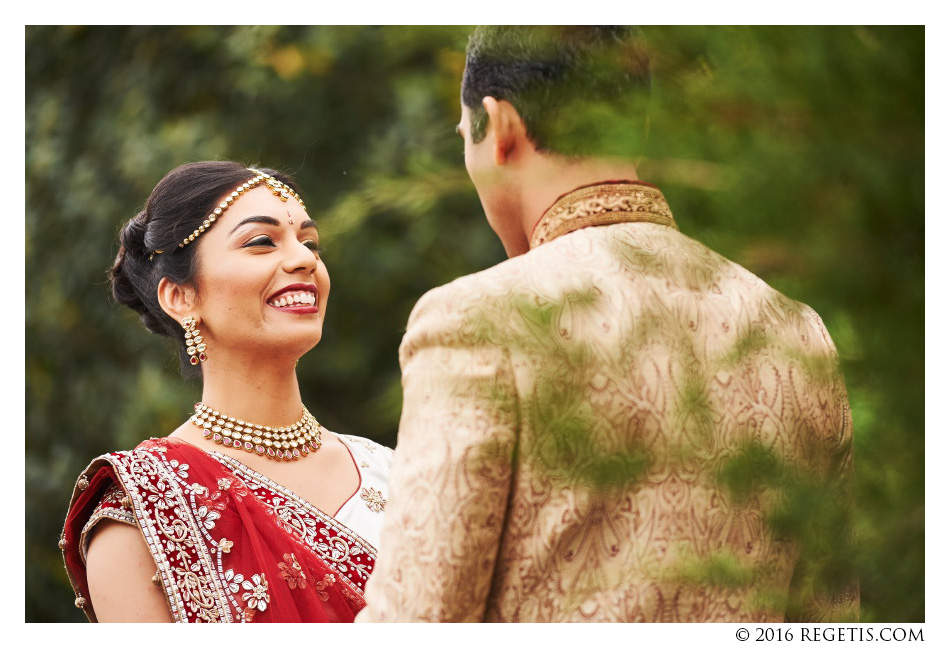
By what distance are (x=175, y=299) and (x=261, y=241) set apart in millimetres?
183

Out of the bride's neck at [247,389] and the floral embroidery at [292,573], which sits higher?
the bride's neck at [247,389]

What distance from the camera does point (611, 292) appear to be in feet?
3.63

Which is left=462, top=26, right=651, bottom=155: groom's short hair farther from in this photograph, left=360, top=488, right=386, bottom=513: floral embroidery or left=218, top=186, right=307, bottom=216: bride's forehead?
left=360, top=488, right=386, bottom=513: floral embroidery

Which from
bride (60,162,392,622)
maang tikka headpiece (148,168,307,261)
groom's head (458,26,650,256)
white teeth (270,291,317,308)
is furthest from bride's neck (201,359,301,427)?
groom's head (458,26,650,256)

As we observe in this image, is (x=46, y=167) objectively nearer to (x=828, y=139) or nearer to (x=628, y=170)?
(x=628, y=170)

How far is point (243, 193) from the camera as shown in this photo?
184cm

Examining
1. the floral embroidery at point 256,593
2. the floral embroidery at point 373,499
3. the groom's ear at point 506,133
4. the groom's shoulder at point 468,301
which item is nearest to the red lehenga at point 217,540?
the floral embroidery at point 256,593

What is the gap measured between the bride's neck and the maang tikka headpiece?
0.71ft

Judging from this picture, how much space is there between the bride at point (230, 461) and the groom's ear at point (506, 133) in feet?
2.05

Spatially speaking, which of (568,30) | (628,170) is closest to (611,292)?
(628,170)

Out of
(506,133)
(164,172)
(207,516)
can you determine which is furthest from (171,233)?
(164,172)

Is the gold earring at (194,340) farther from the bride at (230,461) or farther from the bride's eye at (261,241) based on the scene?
the bride's eye at (261,241)

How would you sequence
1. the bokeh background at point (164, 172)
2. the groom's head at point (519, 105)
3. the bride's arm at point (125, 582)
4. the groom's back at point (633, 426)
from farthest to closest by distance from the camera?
the bokeh background at point (164, 172), the bride's arm at point (125, 582), the groom's head at point (519, 105), the groom's back at point (633, 426)

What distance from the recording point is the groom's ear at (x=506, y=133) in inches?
48.4
